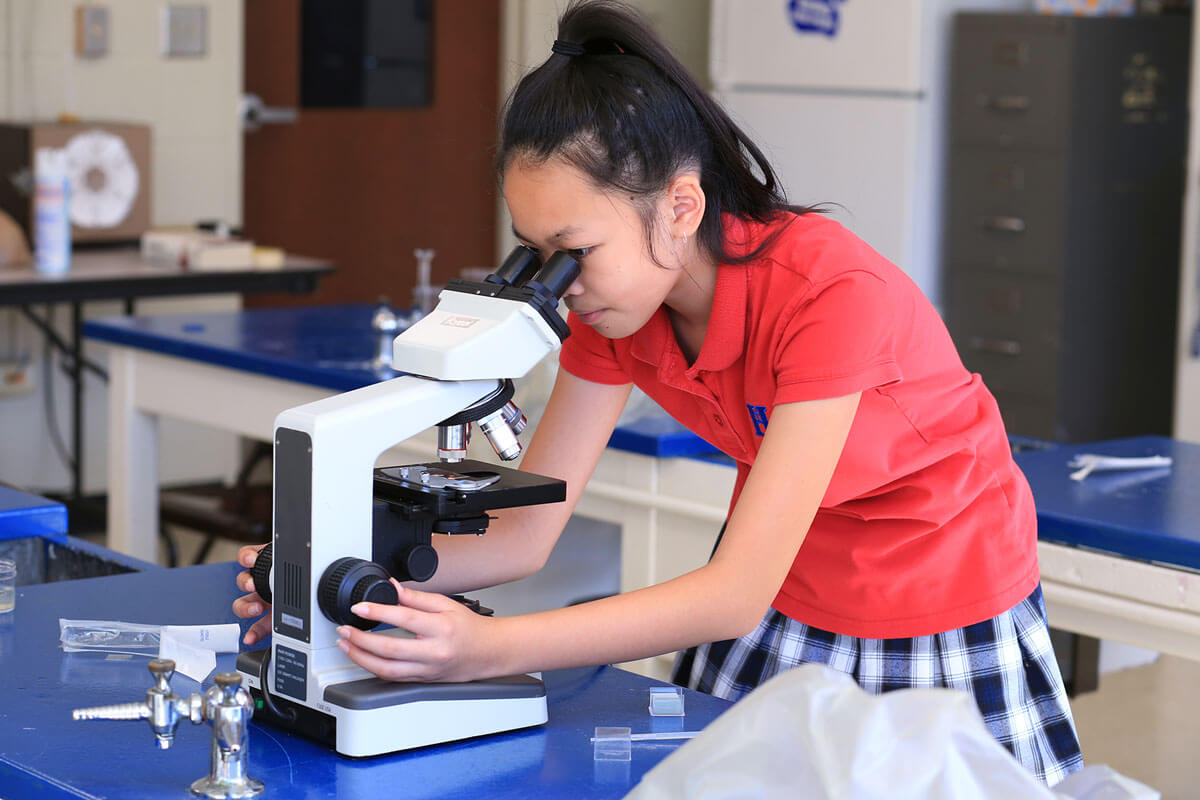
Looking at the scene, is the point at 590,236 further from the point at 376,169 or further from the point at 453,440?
the point at 376,169

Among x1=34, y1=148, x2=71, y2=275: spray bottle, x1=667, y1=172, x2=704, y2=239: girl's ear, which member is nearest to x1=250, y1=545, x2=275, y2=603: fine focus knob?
x1=667, y1=172, x2=704, y2=239: girl's ear

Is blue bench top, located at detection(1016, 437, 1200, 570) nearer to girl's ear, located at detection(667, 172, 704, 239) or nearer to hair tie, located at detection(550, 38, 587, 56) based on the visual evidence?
girl's ear, located at detection(667, 172, 704, 239)

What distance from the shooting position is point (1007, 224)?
4484mm

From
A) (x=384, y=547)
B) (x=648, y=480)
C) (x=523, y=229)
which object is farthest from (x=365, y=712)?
(x=648, y=480)

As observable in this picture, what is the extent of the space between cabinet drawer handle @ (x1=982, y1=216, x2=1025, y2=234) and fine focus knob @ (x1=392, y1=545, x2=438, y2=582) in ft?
11.8

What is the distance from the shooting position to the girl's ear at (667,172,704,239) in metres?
1.25

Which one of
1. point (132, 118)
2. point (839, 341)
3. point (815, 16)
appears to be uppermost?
point (815, 16)

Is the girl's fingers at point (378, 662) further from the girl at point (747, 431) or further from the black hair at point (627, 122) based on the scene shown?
the black hair at point (627, 122)

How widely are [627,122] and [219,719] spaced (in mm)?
544

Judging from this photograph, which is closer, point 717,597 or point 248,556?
point 717,597

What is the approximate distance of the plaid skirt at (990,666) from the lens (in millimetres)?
1346

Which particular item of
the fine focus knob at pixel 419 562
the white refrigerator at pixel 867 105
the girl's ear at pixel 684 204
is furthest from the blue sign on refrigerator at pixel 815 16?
the fine focus knob at pixel 419 562

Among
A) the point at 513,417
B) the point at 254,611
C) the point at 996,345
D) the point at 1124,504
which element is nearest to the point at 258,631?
the point at 254,611

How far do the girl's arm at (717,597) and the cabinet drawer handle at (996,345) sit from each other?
3519 mm
